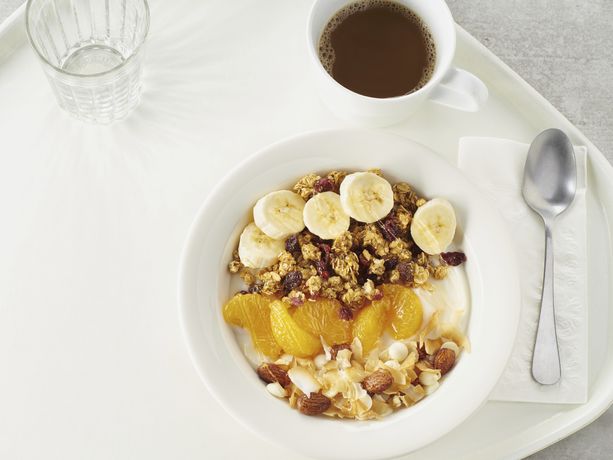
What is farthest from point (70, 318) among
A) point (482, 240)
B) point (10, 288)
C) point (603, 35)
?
point (603, 35)

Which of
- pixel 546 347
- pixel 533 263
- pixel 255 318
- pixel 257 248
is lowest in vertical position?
pixel 546 347

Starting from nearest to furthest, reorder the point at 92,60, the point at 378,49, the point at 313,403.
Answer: the point at 313,403, the point at 378,49, the point at 92,60

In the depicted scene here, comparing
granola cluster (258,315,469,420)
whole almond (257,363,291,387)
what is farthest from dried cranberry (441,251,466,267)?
whole almond (257,363,291,387)

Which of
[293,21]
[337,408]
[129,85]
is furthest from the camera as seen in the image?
[293,21]

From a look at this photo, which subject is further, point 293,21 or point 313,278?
point 293,21

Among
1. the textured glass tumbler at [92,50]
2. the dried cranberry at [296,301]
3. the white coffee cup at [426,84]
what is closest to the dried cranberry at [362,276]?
the dried cranberry at [296,301]

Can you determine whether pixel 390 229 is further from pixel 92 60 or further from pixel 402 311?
pixel 92 60

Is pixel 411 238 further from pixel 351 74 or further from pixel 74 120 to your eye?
pixel 74 120

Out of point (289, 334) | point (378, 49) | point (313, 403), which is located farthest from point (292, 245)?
point (378, 49)
